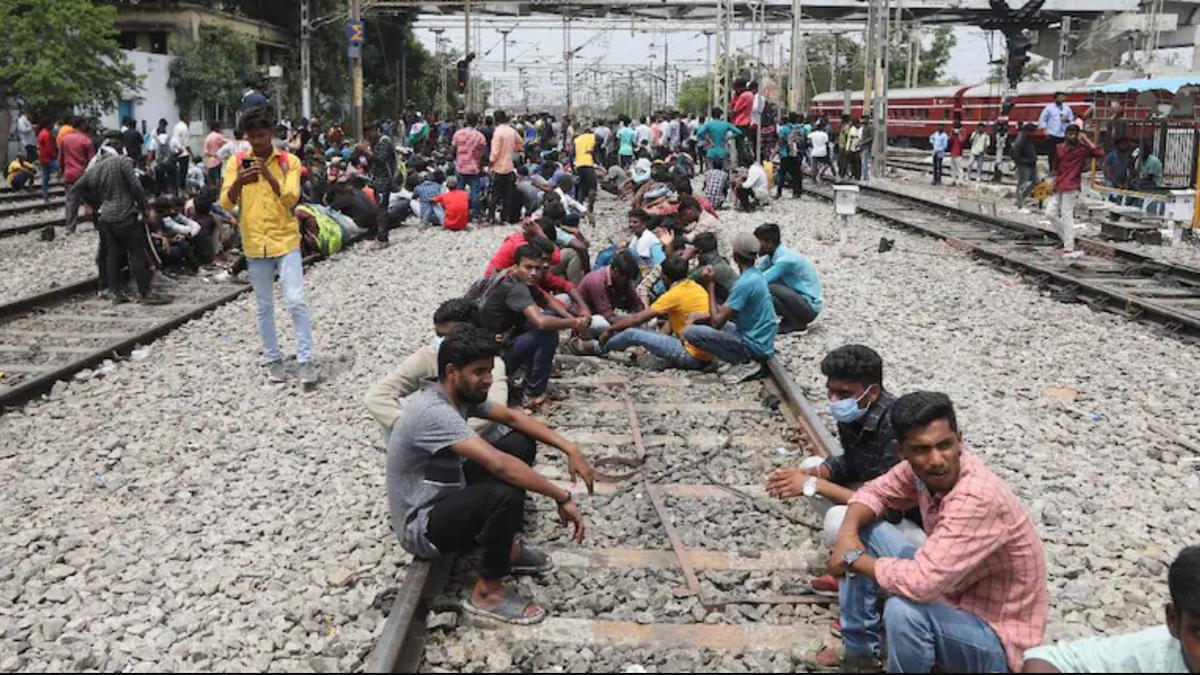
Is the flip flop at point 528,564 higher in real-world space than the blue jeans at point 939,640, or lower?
lower

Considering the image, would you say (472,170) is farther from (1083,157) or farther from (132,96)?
(132,96)

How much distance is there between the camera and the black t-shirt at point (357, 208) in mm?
17219

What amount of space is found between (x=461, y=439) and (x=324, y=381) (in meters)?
4.24

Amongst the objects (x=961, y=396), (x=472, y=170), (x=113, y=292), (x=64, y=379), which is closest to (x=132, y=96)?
(x=472, y=170)

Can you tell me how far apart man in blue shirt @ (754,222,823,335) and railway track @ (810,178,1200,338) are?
11.3 feet

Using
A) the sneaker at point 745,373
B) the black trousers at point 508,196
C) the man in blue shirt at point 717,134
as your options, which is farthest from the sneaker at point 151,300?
the man in blue shirt at point 717,134

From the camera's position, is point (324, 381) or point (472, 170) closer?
point (324, 381)

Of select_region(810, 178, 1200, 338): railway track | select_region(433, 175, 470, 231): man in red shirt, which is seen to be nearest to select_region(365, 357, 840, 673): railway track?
select_region(810, 178, 1200, 338): railway track

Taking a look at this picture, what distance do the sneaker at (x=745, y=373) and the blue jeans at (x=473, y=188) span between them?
10.9 meters

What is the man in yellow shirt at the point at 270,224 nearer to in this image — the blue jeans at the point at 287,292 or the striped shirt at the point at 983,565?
the blue jeans at the point at 287,292

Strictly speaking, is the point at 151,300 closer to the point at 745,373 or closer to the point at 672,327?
the point at 672,327

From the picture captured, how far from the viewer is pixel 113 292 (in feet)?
37.6

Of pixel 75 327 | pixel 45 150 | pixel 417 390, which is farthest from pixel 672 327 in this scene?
pixel 45 150

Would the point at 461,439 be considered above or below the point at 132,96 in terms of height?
below
